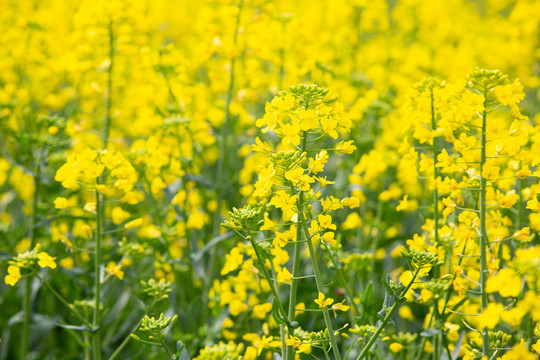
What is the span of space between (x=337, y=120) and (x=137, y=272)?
215 cm

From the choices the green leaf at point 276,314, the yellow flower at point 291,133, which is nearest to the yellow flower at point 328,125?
the yellow flower at point 291,133

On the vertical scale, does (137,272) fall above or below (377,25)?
below

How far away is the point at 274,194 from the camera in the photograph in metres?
2.98

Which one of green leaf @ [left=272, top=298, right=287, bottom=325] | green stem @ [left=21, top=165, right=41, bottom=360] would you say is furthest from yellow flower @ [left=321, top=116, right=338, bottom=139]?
green stem @ [left=21, top=165, right=41, bottom=360]


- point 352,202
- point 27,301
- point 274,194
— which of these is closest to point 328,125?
point 352,202

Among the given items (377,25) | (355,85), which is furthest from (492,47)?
(355,85)

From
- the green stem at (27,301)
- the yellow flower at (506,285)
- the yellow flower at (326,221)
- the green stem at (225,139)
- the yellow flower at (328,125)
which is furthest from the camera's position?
the green stem at (225,139)

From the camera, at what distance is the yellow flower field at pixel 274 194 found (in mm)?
2314

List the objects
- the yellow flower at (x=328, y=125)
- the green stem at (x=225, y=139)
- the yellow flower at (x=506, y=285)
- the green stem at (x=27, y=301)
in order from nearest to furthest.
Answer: the yellow flower at (x=506, y=285) → the yellow flower at (x=328, y=125) → the green stem at (x=27, y=301) → the green stem at (x=225, y=139)

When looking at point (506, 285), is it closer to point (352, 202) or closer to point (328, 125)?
point (352, 202)

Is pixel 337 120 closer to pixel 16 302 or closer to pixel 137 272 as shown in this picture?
pixel 137 272

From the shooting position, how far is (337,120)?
2371 mm

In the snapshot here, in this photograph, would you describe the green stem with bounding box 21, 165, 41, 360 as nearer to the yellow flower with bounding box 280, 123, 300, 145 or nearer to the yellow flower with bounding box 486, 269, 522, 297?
the yellow flower with bounding box 280, 123, 300, 145

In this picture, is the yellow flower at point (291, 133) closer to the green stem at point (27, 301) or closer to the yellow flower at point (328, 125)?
the yellow flower at point (328, 125)
